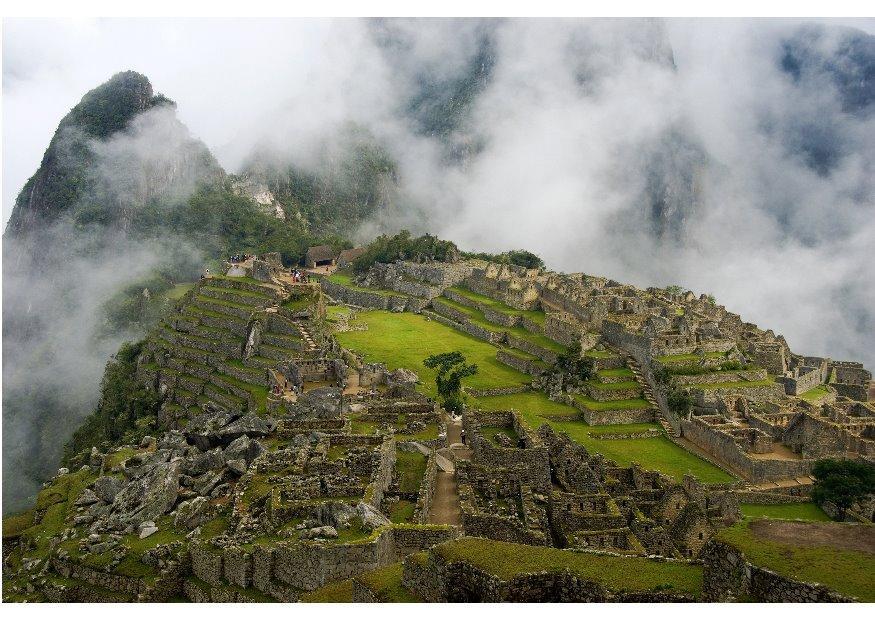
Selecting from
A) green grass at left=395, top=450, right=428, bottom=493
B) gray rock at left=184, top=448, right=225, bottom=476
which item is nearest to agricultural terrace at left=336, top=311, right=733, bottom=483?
green grass at left=395, top=450, right=428, bottom=493

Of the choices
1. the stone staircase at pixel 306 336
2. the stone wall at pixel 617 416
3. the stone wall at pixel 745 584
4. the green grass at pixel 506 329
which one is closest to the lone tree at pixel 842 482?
the stone wall at pixel 617 416

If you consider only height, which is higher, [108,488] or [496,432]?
[496,432]

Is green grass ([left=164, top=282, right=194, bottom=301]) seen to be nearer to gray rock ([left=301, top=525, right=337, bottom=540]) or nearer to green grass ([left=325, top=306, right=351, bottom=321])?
green grass ([left=325, top=306, right=351, bottom=321])

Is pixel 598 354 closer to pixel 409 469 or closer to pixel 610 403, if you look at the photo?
pixel 610 403

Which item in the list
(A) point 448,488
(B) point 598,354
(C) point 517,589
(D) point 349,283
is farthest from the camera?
(D) point 349,283

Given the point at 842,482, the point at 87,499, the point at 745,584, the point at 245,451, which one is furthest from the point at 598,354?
the point at 745,584

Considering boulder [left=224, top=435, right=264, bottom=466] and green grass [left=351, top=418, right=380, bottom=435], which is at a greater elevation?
green grass [left=351, top=418, right=380, bottom=435]
